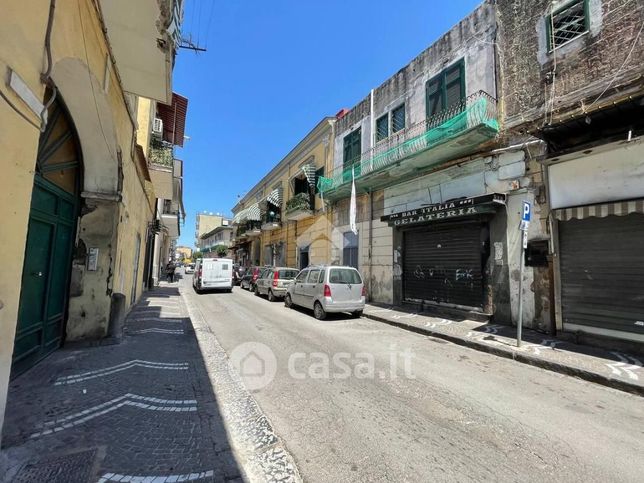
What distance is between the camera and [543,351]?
6.26 meters

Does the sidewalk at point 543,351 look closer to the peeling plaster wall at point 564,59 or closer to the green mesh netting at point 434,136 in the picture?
the peeling plaster wall at point 564,59

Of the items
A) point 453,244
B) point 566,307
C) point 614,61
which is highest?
point 614,61

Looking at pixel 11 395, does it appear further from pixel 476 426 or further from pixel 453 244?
pixel 453 244

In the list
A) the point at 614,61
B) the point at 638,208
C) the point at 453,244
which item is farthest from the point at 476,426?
the point at 614,61

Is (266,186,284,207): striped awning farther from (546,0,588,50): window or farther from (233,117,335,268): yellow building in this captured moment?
(546,0,588,50): window

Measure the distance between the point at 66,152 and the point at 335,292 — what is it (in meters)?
7.39

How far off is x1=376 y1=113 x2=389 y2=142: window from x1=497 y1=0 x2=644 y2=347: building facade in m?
6.03

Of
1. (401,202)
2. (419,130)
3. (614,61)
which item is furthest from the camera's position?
(401,202)

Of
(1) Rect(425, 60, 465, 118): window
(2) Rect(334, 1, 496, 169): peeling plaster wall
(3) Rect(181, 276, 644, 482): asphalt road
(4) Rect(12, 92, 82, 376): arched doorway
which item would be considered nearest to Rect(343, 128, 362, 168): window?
(2) Rect(334, 1, 496, 169): peeling plaster wall

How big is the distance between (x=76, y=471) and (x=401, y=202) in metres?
12.0

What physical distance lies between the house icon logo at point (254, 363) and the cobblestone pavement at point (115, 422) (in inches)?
23.3

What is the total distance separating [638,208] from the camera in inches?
237

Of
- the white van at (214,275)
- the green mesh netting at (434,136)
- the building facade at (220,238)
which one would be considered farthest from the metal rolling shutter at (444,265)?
the building facade at (220,238)

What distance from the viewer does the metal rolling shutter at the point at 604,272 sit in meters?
6.26
